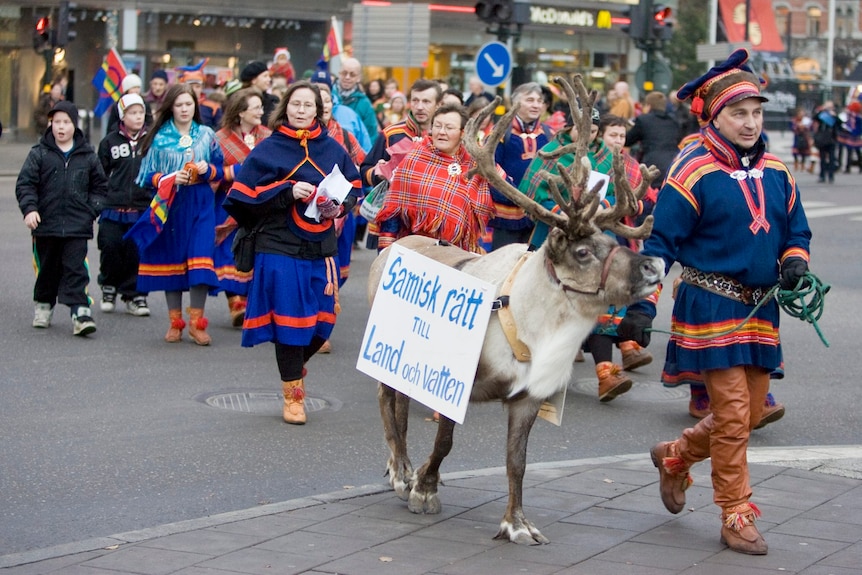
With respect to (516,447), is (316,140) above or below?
above

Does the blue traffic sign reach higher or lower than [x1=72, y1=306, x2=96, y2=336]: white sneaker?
higher

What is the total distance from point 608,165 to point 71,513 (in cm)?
464

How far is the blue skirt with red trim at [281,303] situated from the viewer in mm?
7914

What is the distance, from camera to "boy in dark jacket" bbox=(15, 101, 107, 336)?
10.8m

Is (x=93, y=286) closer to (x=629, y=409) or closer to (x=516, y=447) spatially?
(x=629, y=409)

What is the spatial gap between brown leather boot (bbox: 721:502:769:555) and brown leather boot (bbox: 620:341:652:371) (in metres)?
4.28

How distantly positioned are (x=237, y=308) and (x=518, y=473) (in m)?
6.10

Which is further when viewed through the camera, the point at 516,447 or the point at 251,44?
the point at 251,44

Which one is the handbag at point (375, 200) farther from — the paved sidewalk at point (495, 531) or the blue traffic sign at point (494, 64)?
the blue traffic sign at point (494, 64)

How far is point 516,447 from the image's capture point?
5.73 metres

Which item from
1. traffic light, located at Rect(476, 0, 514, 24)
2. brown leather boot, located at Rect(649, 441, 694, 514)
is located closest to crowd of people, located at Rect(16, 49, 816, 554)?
brown leather boot, located at Rect(649, 441, 694, 514)

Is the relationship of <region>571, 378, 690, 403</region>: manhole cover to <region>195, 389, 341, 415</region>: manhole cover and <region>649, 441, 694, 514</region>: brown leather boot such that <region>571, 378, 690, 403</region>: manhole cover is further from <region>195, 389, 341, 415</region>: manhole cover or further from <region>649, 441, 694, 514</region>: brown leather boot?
<region>649, 441, 694, 514</region>: brown leather boot

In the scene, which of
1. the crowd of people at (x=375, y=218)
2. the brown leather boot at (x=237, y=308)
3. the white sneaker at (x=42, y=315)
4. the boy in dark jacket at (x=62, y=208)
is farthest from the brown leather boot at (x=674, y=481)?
the white sneaker at (x=42, y=315)

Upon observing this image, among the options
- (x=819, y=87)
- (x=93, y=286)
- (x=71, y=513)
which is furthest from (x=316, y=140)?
(x=819, y=87)
